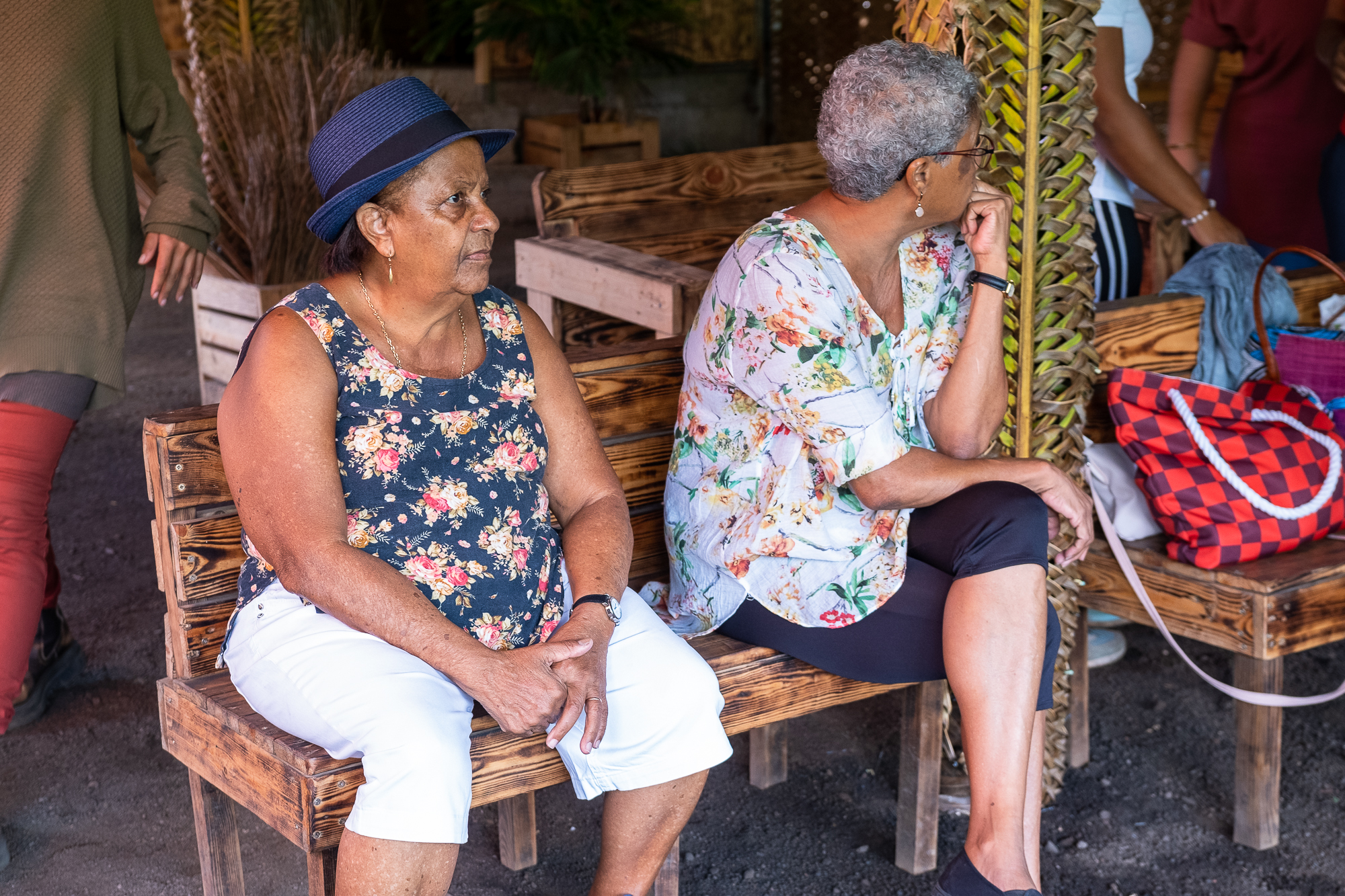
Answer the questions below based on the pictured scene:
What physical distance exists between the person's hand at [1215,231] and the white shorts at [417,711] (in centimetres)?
190

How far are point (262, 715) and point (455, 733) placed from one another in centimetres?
33

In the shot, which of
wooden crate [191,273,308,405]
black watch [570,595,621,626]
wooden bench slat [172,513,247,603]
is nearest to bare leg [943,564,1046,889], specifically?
black watch [570,595,621,626]

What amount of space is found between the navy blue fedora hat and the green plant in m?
5.48

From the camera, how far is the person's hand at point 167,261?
2709 millimetres

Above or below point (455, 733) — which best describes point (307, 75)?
above

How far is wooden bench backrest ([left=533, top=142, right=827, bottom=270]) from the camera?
11.6 feet

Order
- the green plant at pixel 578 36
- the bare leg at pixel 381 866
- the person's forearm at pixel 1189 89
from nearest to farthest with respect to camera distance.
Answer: the bare leg at pixel 381 866, the person's forearm at pixel 1189 89, the green plant at pixel 578 36

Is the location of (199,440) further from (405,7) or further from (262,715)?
(405,7)

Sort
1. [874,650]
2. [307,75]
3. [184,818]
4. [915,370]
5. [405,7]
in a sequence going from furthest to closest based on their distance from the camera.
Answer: [405,7]
[307,75]
[184,818]
[915,370]
[874,650]

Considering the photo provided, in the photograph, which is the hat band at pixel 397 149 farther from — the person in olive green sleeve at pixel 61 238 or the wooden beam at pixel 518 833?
the wooden beam at pixel 518 833

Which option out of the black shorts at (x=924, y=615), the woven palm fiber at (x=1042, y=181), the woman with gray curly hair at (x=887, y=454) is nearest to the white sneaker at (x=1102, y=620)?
the woven palm fiber at (x=1042, y=181)

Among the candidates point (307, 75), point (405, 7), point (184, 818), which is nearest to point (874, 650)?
point (184, 818)

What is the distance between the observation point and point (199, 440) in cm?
213

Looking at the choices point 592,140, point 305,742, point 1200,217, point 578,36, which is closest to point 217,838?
point 305,742
